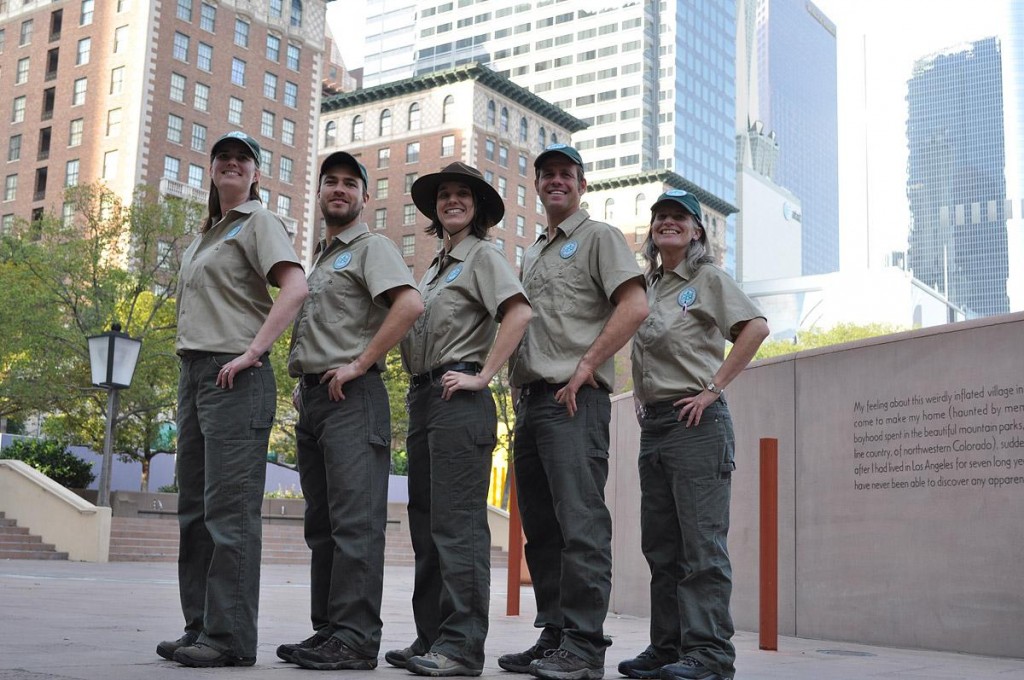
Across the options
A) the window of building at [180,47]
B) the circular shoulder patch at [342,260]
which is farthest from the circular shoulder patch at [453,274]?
the window of building at [180,47]

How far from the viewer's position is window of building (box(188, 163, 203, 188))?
2506 inches

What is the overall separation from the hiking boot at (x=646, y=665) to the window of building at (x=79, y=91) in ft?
213

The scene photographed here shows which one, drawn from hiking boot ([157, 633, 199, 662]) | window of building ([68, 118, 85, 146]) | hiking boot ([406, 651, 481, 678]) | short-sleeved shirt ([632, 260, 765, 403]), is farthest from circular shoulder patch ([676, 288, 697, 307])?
window of building ([68, 118, 85, 146])

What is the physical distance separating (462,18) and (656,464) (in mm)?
132516

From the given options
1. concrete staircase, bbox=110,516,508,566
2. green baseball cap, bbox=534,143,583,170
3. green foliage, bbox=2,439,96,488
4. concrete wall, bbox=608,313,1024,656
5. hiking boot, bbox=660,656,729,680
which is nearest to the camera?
hiking boot, bbox=660,656,729,680

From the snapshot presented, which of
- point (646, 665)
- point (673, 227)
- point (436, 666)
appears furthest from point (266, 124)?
point (436, 666)

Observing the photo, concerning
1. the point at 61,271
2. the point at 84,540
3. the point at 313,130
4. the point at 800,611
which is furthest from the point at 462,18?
the point at 800,611

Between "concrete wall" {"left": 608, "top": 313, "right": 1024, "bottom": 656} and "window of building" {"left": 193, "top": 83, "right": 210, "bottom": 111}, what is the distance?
60.1 meters

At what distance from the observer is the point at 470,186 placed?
567 centimetres

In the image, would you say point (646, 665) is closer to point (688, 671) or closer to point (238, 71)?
point (688, 671)

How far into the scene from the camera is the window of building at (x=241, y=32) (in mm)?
67250

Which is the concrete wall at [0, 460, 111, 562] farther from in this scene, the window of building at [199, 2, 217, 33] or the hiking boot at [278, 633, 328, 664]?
the window of building at [199, 2, 217, 33]

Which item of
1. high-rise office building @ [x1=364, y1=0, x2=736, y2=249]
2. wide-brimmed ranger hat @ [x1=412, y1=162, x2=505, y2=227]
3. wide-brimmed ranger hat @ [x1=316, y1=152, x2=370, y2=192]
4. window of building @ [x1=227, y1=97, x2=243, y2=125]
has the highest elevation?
high-rise office building @ [x1=364, y1=0, x2=736, y2=249]

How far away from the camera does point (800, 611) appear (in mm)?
8172
